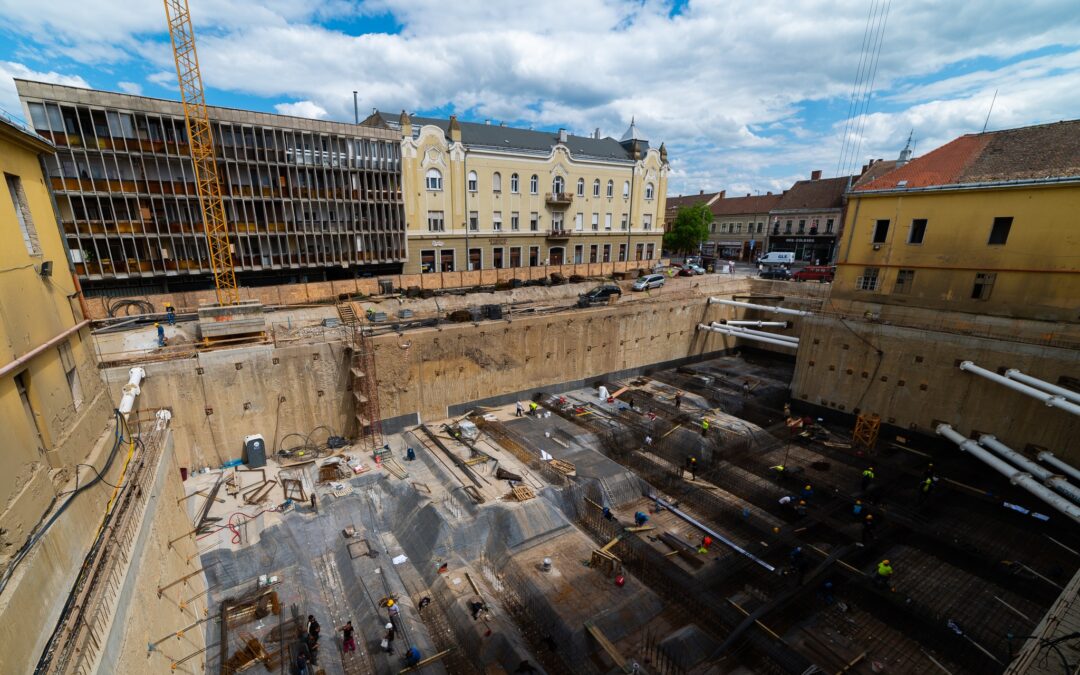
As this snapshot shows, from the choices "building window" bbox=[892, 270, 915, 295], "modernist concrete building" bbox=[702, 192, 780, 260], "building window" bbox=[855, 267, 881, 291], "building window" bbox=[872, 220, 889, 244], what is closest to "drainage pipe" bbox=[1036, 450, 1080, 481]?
"building window" bbox=[892, 270, 915, 295]

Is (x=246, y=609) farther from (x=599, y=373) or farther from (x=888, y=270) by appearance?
(x=888, y=270)

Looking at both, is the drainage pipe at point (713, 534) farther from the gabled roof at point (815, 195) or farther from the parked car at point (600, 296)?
the gabled roof at point (815, 195)

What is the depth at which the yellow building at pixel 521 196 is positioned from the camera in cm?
4234

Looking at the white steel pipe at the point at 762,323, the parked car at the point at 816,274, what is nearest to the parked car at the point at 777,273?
the parked car at the point at 816,274

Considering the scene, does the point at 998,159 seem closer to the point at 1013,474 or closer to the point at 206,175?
the point at 1013,474

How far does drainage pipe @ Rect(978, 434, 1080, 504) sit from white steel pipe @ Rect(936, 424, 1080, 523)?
23 cm

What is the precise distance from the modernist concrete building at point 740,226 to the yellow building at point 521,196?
20.5 m

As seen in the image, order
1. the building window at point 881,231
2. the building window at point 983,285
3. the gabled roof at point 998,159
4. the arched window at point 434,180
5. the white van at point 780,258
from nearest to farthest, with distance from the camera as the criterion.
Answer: the gabled roof at point 998,159 < the building window at point 983,285 < the building window at point 881,231 < the arched window at point 434,180 < the white van at point 780,258

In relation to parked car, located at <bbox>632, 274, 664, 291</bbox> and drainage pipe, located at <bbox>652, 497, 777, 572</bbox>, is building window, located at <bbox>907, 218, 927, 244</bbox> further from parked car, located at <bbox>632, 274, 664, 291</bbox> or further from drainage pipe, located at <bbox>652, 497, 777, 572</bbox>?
drainage pipe, located at <bbox>652, 497, 777, 572</bbox>

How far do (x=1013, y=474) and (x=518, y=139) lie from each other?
47.0 metres

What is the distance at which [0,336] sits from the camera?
336 inches

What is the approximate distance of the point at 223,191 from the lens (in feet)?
111

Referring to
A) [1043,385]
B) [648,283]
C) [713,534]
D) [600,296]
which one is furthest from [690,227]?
[713,534]

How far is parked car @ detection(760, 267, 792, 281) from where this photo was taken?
162 ft
